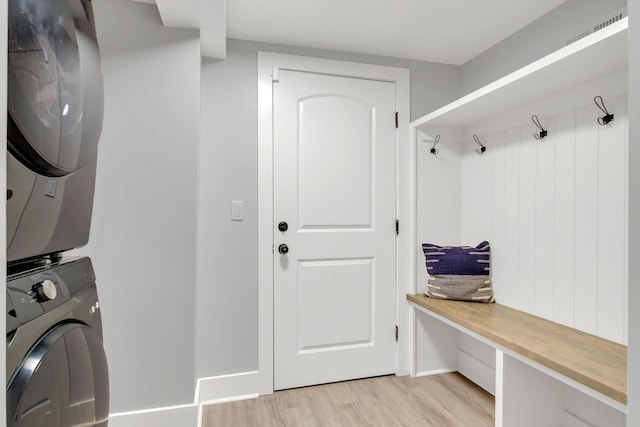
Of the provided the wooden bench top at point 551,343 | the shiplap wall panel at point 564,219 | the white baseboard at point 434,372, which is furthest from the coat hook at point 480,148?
the white baseboard at point 434,372

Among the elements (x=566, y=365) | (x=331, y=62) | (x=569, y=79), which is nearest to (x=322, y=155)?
(x=331, y=62)

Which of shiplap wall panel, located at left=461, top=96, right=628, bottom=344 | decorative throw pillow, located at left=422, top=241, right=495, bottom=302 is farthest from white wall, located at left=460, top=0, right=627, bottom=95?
decorative throw pillow, located at left=422, top=241, right=495, bottom=302

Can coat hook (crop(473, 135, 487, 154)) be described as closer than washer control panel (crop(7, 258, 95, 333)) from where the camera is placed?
No

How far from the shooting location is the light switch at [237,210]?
2156mm

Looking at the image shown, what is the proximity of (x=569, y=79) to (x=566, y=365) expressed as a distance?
1.23m

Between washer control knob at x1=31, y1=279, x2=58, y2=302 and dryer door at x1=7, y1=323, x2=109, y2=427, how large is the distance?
0.18ft

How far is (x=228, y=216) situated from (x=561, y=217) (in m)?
1.82

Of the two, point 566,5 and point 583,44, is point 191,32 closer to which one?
point 583,44

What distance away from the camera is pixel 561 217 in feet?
5.85

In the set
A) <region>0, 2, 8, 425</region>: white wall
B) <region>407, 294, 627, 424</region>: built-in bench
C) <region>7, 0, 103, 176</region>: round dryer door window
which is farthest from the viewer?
<region>407, 294, 627, 424</region>: built-in bench

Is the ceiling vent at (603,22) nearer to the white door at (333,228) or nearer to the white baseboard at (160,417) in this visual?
the white door at (333,228)

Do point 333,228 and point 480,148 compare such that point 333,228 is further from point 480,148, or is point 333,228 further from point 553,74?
point 553,74

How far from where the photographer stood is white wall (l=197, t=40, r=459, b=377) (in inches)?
83.2

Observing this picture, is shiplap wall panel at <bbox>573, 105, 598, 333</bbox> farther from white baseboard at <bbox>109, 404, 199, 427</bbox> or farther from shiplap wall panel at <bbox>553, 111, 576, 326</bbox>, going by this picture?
white baseboard at <bbox>109, 404, 199, 427</bbox>
